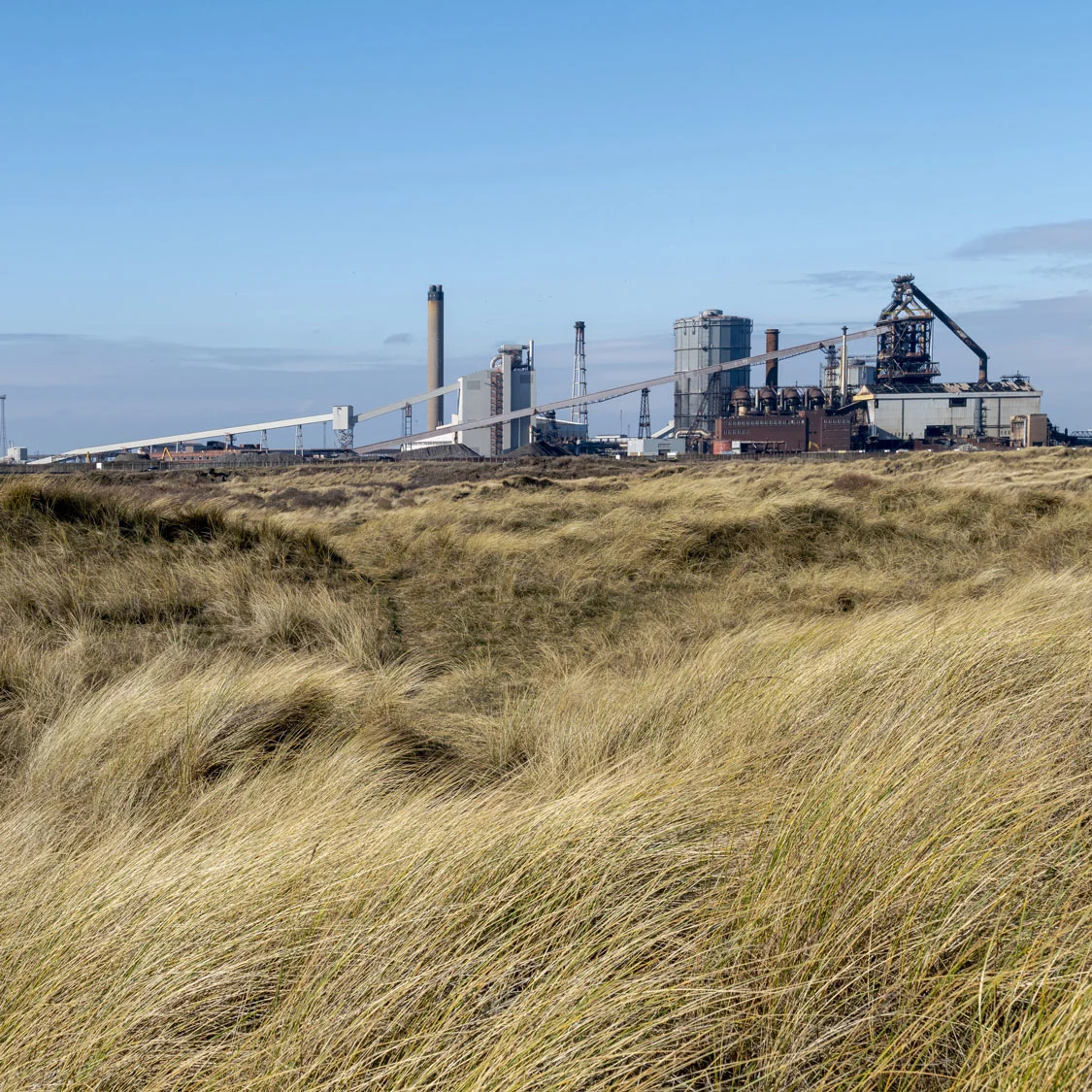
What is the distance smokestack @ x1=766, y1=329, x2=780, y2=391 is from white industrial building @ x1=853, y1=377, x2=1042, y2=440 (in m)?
16.2

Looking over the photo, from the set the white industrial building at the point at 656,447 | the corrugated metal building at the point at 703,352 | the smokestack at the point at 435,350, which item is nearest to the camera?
the white industrial building at the point at 656,447

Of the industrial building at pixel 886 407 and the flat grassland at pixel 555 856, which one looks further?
the industrial building at pixel 886 407

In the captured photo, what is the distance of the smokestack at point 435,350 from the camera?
329 ft

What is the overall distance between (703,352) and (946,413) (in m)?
29.3

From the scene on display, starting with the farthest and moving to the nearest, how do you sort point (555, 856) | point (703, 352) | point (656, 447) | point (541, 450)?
1. point (703, 352)
2. point (656, 447)
3. point (541, 450)
4. point (555, 856)

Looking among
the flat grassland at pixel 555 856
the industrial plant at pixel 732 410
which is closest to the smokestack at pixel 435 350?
the industrial plant at pixel 732 410

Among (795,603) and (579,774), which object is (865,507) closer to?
(795,603)

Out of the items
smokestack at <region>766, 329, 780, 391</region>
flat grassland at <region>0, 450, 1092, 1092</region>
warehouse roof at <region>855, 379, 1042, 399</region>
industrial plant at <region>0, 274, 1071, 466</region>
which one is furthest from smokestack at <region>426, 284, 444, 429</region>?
flat grassland at <region>0, 450, 1092, 1092</region>

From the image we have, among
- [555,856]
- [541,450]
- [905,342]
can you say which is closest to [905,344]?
[905,342]

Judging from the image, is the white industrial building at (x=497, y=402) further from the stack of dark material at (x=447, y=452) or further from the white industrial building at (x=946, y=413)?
the white industrial building at (x=946, y=413)

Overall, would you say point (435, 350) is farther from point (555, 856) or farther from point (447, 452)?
point (555, 856)

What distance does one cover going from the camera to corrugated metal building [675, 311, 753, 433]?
92438 millimetres

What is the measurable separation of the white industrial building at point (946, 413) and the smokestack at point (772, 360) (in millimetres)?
16170

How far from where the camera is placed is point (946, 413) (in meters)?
74.1
